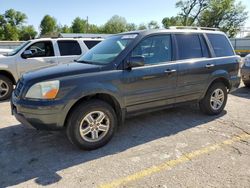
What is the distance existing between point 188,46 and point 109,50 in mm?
1567

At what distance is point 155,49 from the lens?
462 centimetres

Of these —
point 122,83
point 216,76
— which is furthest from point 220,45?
point 122,83

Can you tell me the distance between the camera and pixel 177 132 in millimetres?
4719

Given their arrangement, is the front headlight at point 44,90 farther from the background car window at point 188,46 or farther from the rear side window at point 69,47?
the rear side window at point 69,47

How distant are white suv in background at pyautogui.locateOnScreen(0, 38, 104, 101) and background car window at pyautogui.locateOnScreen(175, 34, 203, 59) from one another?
3.52m

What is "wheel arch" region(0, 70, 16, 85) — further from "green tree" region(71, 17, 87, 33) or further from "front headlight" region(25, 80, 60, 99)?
"green tree" region(71, 17, 87, 33)

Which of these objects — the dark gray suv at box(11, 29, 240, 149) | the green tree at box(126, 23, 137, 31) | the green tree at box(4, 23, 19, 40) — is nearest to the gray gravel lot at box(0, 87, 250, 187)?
the dark gray suv at box(11, 29, 240, 149)

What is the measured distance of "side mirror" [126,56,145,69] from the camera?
413cm

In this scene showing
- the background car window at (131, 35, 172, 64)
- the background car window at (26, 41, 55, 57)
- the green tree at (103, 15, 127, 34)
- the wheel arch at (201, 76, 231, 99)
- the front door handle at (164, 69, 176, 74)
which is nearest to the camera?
the background car window at (131, 35, 172, 64)

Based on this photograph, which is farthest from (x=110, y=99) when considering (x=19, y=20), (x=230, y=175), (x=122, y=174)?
(x=19, y=20)

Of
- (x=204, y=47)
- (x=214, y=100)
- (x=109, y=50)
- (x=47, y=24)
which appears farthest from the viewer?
(x=47, y=24)

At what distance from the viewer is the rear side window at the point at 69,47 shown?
8148 millimetres

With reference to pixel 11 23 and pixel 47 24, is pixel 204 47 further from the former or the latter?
pixel 47 24

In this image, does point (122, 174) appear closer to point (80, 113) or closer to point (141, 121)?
point (80, 113)
